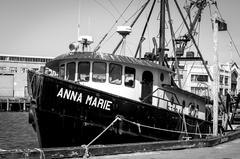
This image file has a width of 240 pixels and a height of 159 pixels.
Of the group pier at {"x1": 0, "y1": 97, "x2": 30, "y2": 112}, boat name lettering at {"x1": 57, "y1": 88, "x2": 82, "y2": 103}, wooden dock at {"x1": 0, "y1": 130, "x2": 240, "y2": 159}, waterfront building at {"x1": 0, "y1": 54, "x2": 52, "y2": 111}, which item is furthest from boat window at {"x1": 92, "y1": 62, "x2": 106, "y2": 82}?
pier at {"x1": 0, "y1": 97, "x2": 30, "y2": 112}

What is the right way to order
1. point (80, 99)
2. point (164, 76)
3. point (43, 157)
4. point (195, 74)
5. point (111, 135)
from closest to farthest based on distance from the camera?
point (43, 157)
point (80, 99)
point (111, 135)
point (164, 76)
point (195, 74)

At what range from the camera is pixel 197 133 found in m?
14.2

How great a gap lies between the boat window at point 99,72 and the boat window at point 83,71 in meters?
0.25

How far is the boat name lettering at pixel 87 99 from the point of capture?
9.99 m

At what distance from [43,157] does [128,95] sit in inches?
186

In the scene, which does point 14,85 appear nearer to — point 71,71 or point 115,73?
point 71,71

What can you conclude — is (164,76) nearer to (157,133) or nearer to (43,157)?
(157,133)

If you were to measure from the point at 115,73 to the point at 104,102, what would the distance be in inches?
A: 63.2

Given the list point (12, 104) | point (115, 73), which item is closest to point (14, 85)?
point (12, 104)

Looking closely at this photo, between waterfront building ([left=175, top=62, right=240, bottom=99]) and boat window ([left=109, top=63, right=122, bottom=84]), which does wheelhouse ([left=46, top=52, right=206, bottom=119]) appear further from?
waterfront building ([left=175, top=62, right=240, bottom=99])

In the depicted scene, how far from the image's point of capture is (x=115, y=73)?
11914 millimetres

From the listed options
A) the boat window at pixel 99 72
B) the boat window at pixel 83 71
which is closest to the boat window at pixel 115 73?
the boat window at pixel 99 72

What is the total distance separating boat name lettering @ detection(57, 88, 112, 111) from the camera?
9992mm

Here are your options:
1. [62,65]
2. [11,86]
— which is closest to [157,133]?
[62,65]
